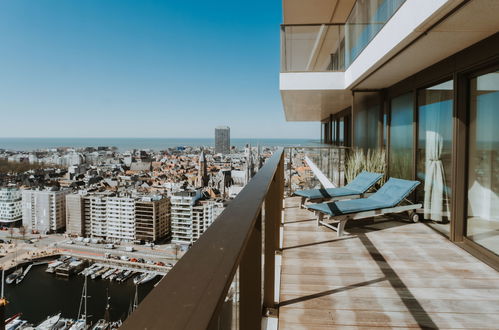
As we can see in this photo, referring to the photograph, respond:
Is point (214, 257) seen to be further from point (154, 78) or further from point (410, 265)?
point (154, 78)

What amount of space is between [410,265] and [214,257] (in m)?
3.49

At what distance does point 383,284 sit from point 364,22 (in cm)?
522

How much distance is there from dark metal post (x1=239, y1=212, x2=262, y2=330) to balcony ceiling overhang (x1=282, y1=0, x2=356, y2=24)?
9.25m

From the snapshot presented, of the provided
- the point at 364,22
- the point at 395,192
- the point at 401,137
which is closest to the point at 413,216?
the point at 395,192

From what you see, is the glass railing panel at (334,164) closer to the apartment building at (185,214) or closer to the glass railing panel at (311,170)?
the glass railing panel at (311,170)

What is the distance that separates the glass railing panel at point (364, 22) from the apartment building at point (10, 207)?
2766 cm

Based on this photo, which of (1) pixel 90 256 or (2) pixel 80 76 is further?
(2) pixel 80 76

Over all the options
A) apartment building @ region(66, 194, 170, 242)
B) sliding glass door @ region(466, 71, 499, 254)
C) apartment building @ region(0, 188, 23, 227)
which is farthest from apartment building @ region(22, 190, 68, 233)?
sliding glass door @ region(466, 71, 499, 254)

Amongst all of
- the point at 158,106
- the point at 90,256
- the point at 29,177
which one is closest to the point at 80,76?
the point at 158,106

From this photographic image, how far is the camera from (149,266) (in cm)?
1883

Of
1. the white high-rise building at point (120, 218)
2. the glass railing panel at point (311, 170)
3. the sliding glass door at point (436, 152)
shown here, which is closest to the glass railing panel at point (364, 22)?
the sliding glass door at point (436, 152)

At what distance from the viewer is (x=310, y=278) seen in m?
3.12

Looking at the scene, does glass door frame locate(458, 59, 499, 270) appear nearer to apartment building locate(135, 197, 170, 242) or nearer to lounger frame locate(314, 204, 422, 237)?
lounger frame locate(314, 204, 422, 237)

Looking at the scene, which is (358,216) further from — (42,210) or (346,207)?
(42,210)
